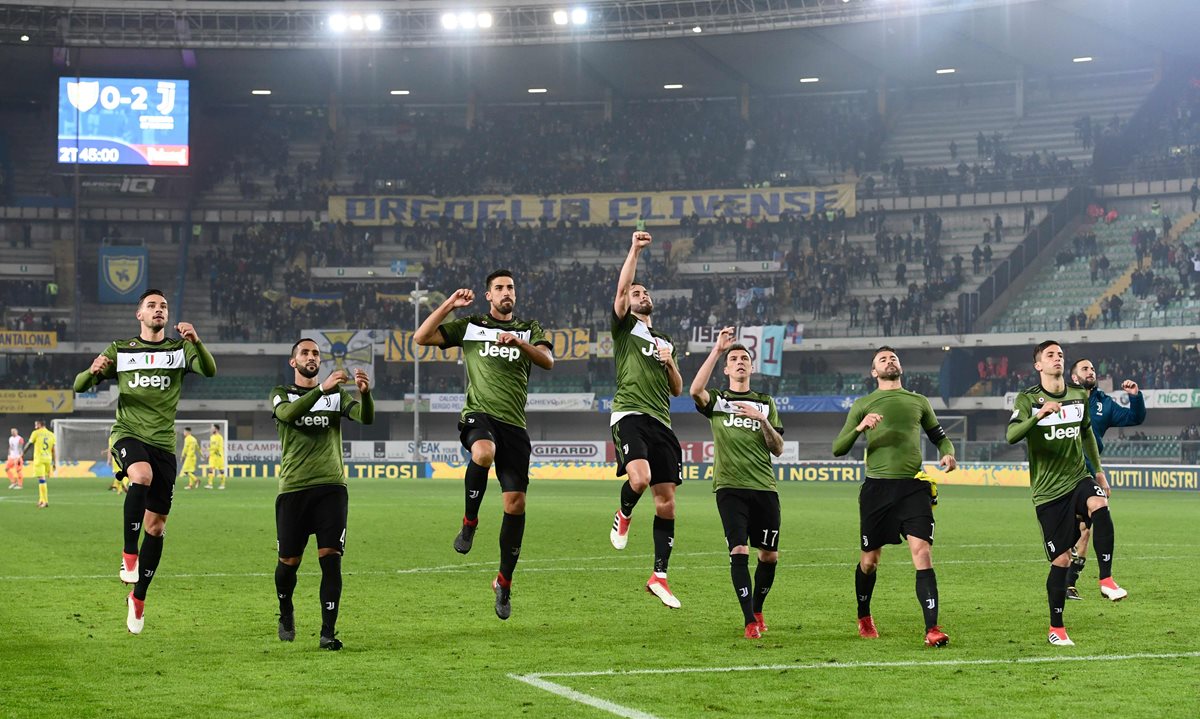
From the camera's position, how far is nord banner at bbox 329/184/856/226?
228 feet

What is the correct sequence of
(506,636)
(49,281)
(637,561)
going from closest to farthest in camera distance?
(506,636) → (637,561) → (49,281)

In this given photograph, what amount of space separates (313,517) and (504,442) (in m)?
1.82

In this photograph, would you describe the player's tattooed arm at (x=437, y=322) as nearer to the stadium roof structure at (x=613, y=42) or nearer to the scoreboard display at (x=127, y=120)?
the stadium roof structure at (x=613, y=42)

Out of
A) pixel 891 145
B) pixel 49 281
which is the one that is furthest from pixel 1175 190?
pixel 49 281

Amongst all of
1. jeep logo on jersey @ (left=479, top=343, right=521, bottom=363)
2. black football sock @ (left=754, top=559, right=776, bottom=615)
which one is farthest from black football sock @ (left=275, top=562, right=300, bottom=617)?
black football sock @ (left=754, top=559, right=776, bottom=615)

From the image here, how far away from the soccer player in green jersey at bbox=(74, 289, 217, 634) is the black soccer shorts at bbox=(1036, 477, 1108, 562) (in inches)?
296

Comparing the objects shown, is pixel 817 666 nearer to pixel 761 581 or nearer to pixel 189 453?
pixel 761 581

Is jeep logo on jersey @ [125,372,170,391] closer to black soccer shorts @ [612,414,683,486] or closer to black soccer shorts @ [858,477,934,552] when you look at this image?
black soccer shorts @ [612,414,683,486]

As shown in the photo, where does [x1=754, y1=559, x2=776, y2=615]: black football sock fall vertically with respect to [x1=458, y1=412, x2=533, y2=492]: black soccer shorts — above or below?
below

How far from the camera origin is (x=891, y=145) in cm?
7294

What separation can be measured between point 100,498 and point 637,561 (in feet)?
77.7

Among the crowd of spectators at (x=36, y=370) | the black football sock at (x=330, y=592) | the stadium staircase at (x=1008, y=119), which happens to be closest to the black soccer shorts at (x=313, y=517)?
the black football sock at (x=330, y=592)

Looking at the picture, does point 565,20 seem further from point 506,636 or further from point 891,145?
point 506,636

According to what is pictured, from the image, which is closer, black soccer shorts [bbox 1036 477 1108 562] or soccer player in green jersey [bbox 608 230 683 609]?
black soccer shorts [bbox 1036 477 1108 562]
